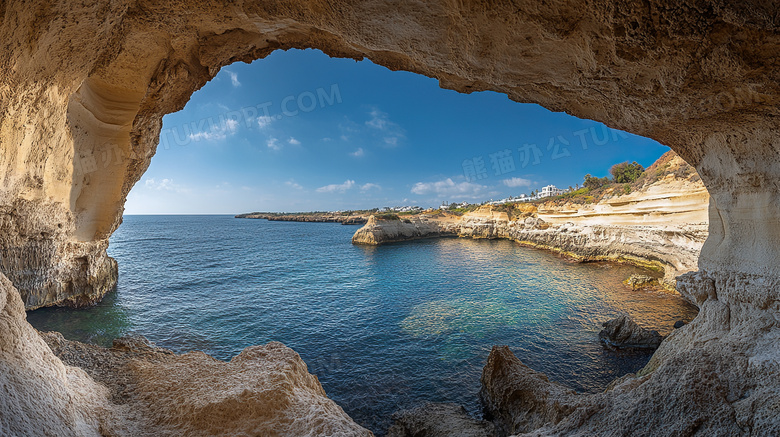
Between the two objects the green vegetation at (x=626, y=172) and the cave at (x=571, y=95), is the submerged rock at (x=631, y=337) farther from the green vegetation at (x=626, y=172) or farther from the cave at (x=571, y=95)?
the green vegetation at (x=626, y=172)

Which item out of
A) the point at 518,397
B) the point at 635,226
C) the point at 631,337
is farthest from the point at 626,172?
the point at 518,397

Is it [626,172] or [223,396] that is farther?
[626,172]

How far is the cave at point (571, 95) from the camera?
359cm

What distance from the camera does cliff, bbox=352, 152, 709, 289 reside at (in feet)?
60.0

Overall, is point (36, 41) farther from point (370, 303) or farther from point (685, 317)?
point (685, 317)

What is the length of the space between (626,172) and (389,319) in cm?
4731

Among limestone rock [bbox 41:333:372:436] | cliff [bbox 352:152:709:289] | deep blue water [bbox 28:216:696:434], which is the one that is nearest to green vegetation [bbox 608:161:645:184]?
cliff [bbox 352:152:709:289]

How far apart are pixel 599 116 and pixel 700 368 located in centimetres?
452

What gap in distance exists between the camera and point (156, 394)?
518cm

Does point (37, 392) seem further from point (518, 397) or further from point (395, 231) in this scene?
point (395, 231)

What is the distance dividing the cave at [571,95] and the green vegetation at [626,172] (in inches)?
1699

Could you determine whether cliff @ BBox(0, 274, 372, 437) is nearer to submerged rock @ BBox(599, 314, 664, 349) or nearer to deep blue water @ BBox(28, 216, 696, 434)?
deep blue water @ BBox(28, 216, 696, 434)

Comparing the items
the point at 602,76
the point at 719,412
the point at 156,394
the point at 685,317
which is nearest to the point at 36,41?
the point at 156,394

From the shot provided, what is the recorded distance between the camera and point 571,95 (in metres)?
5.98
